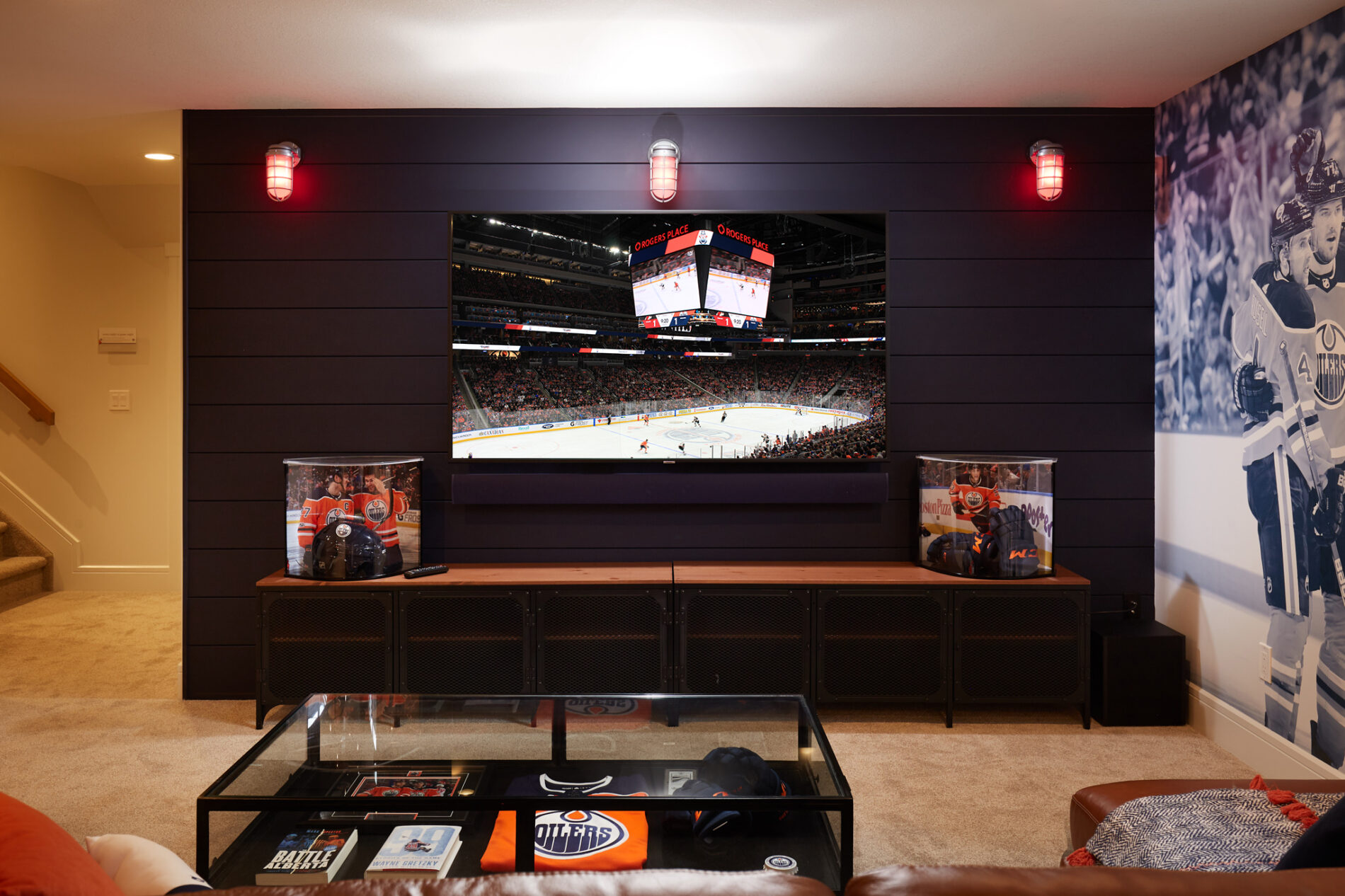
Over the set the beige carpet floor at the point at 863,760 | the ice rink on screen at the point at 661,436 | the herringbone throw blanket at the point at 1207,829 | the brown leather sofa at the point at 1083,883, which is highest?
the ice rink on screen at the point at 661,436

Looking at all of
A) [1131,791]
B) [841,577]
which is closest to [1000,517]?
[841,577]

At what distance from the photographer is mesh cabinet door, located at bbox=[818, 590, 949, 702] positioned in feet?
10.4

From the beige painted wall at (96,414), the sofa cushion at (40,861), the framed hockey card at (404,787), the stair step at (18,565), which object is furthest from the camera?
the beige painted wall at (96,414)

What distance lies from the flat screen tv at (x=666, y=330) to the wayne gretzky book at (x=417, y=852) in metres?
1.89

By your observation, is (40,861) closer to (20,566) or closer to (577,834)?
(577,834)

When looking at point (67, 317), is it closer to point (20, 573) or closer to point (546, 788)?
point (20, 573)

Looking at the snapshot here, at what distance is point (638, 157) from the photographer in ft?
11.5

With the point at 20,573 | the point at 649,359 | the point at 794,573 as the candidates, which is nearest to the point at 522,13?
the point at 649,359

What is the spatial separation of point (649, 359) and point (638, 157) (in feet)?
3.15

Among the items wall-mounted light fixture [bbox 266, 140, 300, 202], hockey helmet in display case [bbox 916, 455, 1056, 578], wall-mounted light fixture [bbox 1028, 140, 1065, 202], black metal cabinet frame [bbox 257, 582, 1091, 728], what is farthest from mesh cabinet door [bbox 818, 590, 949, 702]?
wall-mounted light fixture [bbox 266, 140, 300, 202]

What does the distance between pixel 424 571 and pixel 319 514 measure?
0.49 m

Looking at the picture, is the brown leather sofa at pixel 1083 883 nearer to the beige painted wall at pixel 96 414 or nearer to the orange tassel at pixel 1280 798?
the orange tassel at pixel 1280 798

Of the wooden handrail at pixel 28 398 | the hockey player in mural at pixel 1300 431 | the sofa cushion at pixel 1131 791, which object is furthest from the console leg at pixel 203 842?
the wooden handrail at pixel 28 398

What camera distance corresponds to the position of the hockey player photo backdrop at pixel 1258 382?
257 cm
